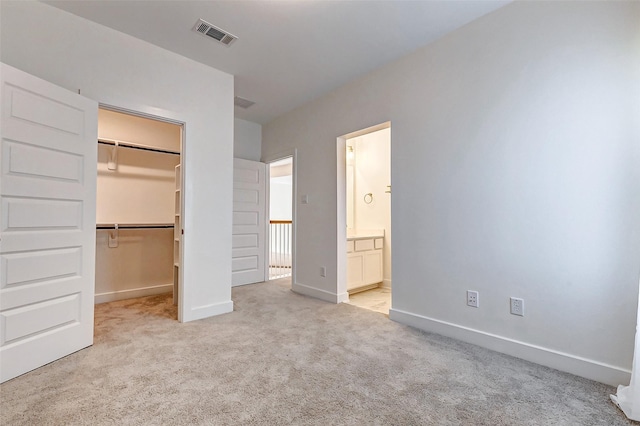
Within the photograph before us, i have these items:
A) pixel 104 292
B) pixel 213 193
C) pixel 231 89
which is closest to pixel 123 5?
pixel 231 89

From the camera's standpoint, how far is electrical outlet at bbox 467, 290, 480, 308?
246 centimetres

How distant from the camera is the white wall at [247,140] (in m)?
4.80

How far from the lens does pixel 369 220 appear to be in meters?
4.98

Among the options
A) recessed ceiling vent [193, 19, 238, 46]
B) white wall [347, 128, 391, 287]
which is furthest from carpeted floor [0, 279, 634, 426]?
recessed ceiling vent [193, 19, 238, 46]

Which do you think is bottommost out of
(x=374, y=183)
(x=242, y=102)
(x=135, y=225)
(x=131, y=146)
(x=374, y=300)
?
(x=374, y=300)

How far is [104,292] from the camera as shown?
12.0 feet

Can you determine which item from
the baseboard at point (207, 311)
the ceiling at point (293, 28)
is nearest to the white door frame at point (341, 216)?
the ceiling at point (293, 28)

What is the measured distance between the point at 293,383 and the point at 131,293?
3.04 metres

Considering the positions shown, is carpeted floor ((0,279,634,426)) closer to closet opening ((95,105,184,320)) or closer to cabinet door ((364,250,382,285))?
closet opening ((95,105,184,320))

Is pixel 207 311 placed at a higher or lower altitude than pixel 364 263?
lower

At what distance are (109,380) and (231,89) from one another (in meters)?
2.92

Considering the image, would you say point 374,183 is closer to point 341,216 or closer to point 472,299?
point 341,216

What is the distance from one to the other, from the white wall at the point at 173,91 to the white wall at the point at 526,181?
6.00ft

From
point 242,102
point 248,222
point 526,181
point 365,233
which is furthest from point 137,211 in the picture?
Result: point 526,181
